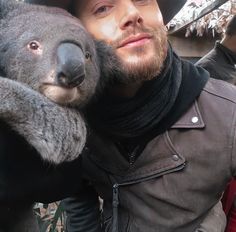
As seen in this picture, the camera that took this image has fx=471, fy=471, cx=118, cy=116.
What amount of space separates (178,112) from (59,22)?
52 centimetres

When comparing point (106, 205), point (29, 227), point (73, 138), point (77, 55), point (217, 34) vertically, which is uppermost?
point (77, 55)

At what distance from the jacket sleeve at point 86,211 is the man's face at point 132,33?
65 cm

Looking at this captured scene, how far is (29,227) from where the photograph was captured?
1.53 meters

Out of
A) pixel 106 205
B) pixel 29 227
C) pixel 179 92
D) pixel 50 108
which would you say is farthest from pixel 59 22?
pixel 106 205

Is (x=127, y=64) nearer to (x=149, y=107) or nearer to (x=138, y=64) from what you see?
(x=138, y=64)

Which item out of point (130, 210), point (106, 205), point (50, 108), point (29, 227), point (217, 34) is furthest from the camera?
point (217, 34)

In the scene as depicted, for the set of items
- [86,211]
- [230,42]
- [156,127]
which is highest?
[156,127]

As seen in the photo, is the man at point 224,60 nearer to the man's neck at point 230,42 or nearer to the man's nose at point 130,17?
the man's neck at point 230,42

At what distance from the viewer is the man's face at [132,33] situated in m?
1.47

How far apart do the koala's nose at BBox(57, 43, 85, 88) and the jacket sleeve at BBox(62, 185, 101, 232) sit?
0.77 metres

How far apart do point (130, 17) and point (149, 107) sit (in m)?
0.30

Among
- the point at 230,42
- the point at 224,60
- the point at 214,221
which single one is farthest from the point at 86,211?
the point at 230,42

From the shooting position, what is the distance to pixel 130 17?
1.45m

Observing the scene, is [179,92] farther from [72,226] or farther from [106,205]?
[72,226]
